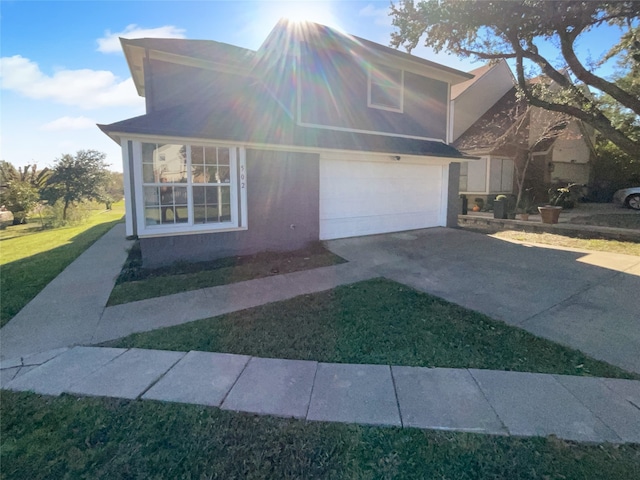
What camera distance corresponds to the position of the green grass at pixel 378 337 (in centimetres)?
355

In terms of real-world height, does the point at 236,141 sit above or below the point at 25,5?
below

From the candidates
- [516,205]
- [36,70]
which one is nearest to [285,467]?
[36,70]

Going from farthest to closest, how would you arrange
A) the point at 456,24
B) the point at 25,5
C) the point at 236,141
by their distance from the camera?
the point at 456,24 < the point at 236,141 < the point at 25,5

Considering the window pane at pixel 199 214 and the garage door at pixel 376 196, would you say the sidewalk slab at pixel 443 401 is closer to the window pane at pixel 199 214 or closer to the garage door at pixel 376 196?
the window pane at pixel 199 214

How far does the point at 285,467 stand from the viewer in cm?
225

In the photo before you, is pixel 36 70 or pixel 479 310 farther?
pixel 36 70

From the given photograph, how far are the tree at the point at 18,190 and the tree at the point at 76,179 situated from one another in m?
0.86

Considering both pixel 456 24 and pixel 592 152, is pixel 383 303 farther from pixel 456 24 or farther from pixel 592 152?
pixel 592 152

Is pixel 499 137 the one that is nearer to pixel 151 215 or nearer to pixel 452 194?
pixel 452 194

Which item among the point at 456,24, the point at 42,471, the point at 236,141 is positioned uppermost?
the point at 456,24

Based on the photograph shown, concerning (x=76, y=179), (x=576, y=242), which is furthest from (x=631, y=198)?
(x=76, y=179)

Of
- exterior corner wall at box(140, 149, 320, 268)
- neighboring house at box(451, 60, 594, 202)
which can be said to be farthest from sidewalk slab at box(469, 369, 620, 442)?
neighboring house at box(451, 60, 594, 202)

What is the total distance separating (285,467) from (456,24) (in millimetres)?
12146

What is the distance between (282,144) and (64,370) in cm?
613
